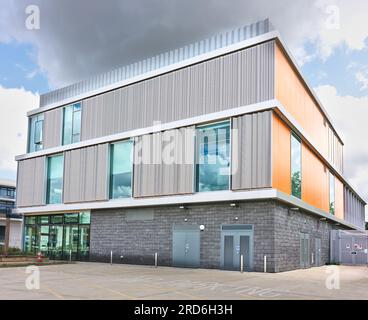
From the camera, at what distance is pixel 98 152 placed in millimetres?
33094

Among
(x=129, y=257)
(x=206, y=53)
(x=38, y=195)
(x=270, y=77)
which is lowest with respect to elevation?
(x=129, y=257)

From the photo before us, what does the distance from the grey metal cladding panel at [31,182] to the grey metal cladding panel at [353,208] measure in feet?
98.7

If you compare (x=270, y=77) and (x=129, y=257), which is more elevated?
(x=270, y=77)

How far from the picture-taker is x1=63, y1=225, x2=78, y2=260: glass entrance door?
3434 cm

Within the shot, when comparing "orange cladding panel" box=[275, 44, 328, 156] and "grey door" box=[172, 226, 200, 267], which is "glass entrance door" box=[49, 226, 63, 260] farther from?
"orange cladding panel" box=[275, 44, 328, 156]

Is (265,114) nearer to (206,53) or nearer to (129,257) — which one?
(206,53)

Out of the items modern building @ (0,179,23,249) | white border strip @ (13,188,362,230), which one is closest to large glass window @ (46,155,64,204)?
white border strip @ (13,188,362,230)

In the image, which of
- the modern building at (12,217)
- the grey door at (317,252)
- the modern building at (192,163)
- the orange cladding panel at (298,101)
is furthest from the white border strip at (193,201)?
the modern building at (12,217)

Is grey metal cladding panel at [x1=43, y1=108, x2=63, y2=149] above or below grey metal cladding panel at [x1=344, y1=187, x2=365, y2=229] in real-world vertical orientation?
above

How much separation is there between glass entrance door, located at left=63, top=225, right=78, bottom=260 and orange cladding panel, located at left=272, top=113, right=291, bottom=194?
16.6 m

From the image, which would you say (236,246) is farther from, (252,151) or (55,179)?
(55,179)

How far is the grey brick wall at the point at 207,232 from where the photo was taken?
24.3 metres
